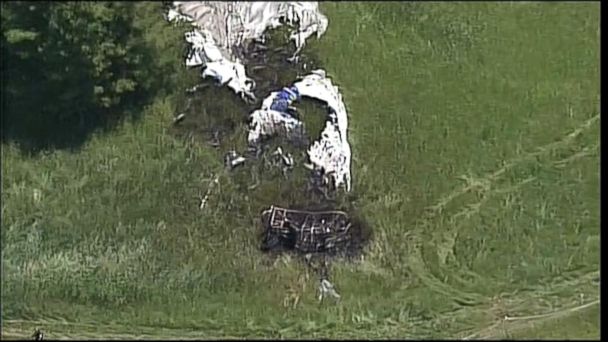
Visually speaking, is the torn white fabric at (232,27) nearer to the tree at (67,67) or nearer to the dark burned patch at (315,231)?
the tree at (67,67)

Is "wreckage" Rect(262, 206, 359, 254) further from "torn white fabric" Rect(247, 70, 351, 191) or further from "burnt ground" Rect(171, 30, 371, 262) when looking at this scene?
"torn white fabric" Rect(247, 70, 351, 191)

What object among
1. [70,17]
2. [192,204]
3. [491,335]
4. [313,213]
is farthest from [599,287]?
[70,17]

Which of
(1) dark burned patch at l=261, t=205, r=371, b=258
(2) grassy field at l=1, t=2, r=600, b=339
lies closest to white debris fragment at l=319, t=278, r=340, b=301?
(2) grassy field at l=1, t=2, r=600, b=339

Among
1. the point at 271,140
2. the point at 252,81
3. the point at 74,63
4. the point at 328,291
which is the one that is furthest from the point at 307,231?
the point at 74,63

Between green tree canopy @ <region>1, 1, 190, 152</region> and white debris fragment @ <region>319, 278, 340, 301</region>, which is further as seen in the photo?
white debris fragment @ <region>319, 278, 340, 301</region>

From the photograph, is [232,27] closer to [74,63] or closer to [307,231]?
[74,63]
